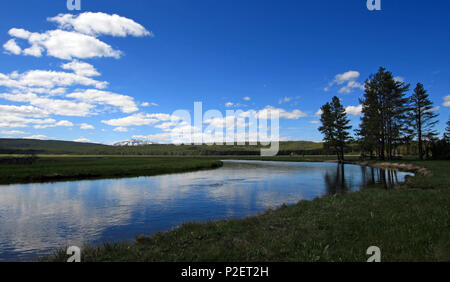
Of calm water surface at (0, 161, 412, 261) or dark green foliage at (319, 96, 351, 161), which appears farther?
dark green foliage at (319, 96, 351, 161)

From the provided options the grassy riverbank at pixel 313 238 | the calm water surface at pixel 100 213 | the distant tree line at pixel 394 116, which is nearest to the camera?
the grassy riverbank at pixel 313 238

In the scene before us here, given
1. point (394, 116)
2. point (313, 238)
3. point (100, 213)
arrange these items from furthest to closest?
point (394, 116) < point (100, 213) < point (313, 238)

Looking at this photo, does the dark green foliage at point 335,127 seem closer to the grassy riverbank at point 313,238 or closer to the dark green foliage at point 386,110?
the dark green foliage at point 386,110

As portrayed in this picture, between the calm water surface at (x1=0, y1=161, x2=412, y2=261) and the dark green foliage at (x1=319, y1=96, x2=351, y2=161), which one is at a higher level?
the dark green foliage at (x1=319, y1=96, x2=351, y2=161)

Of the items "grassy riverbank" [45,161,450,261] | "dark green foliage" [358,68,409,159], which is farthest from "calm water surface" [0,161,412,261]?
"dark green foliage" [358,68,409,159]

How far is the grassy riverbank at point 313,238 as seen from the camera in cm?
742

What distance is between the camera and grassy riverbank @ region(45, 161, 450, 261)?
24.3ft

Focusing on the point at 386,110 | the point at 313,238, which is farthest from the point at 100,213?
the point at 386,110

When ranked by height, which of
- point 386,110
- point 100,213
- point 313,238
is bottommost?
point 100,213

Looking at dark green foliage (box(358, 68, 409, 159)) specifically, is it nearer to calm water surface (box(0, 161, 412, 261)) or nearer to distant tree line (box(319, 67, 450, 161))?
distant tree line (box(319, 67, 450, 161))

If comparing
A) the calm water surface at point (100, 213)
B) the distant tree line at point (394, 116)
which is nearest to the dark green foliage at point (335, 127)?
the distant tree line at point (394, 116)

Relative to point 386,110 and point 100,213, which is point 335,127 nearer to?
point 386,110

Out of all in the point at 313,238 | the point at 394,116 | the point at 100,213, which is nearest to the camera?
the point at 313,238

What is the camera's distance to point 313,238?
29.2ft
